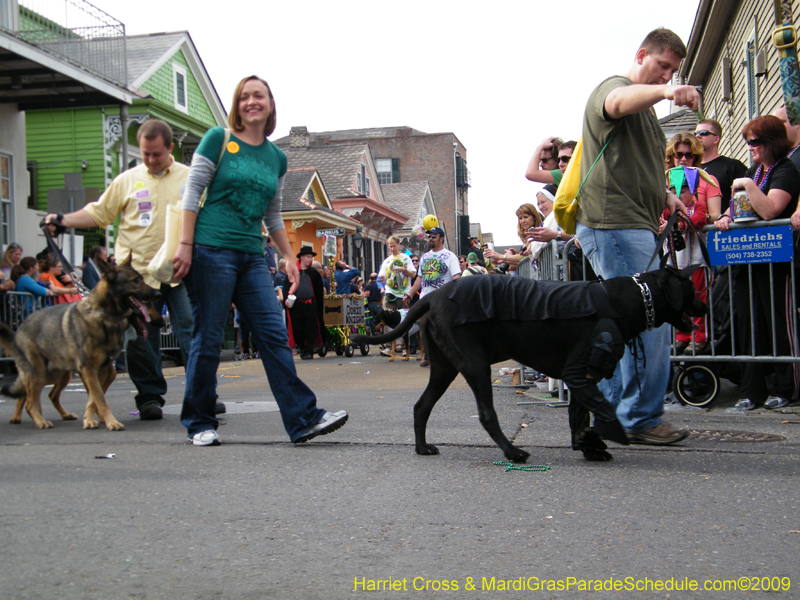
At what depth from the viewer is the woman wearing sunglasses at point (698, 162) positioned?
6.55 meters

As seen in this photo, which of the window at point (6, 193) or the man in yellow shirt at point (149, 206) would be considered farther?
the window at point (6, 193)

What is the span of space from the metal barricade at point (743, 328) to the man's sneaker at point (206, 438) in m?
3.55

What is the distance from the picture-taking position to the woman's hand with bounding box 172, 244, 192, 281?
4.43 meters

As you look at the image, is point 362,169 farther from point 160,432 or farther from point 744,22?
point 160,432

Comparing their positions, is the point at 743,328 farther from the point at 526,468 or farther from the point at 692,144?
the point at 526,468

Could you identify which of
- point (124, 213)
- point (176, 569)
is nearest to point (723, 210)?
point (124, 213)

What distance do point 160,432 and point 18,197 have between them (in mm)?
12360

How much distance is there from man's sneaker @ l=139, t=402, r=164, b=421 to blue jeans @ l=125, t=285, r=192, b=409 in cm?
5

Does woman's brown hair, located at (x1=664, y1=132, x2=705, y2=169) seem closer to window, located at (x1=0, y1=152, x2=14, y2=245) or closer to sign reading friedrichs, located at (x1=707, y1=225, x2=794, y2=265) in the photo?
sign reading friedrichs, located at (x1=707, y1=225, x2=794, y2=265)

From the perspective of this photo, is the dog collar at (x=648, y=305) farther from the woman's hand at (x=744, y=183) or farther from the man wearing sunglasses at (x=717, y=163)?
the man wearing sunglasses at (x=717, y=163)

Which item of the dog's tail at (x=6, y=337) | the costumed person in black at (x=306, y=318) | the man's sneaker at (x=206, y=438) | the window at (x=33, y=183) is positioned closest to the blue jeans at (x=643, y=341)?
the man's sneaker at (x=206, y=438)

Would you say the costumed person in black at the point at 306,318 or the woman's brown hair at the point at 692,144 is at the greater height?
the woman's brown hair at the point at 692,144

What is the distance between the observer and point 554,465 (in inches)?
158

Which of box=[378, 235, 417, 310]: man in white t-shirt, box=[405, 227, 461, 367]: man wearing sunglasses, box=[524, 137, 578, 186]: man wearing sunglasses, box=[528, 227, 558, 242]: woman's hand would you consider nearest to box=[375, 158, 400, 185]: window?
box=[378, 235, 417, 310]: man in white t-shirt
